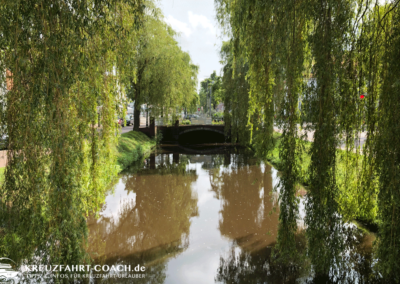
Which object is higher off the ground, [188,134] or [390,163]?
[390,163]

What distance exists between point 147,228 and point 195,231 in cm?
120

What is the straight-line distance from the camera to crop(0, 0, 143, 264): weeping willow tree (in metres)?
3.25

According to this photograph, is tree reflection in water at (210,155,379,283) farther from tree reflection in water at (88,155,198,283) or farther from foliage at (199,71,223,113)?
foliage at (199,71,223,113)

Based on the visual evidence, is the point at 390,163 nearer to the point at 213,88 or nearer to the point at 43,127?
the point at 43,127

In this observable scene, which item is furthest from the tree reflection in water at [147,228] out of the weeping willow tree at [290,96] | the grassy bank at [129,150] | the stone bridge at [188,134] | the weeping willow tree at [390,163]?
the stone bridge at [188,134]

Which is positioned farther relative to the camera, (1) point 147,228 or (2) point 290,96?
(1) point 147,228

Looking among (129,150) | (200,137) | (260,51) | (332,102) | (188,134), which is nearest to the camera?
(332,102)

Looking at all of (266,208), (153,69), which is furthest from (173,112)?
(266,208)

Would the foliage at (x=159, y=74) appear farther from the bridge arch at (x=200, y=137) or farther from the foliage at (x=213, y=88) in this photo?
the bridge arch at (x=200, y=137)

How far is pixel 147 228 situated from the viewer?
7535 millimetres

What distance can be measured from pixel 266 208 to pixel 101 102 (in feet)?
19.6

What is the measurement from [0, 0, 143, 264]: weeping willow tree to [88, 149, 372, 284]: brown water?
193 centimetres

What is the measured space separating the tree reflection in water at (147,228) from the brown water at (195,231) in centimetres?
2

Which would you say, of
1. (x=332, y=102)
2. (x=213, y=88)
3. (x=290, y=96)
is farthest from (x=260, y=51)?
(x=213, y=88)
